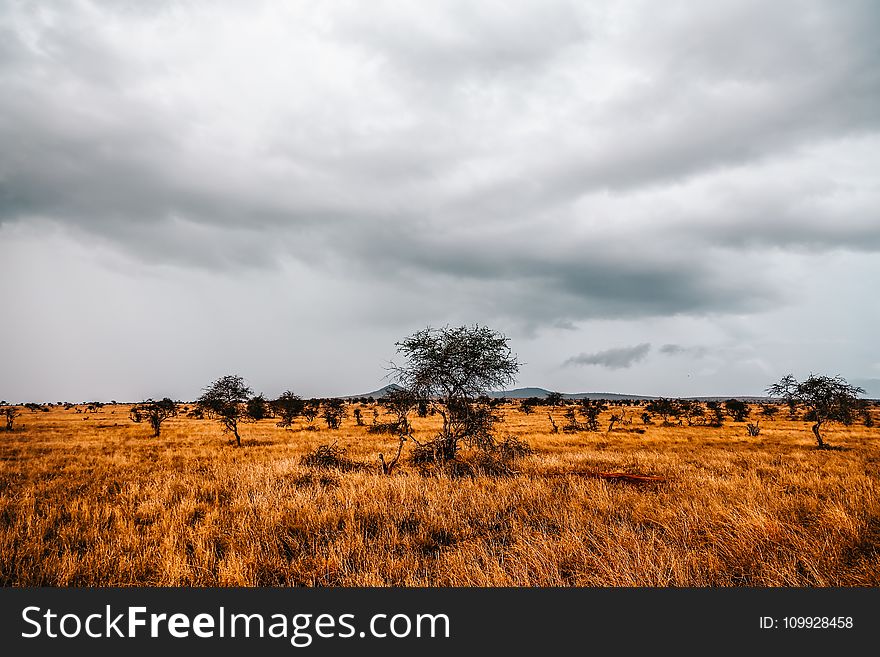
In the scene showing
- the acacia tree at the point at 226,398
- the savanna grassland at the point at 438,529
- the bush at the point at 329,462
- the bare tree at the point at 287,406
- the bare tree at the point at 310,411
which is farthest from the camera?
the bare tree at the point at 310,411

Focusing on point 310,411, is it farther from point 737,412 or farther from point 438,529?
point 737,412

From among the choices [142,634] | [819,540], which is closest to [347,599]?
[142,634]

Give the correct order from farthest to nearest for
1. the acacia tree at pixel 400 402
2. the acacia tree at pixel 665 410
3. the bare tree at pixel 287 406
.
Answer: the acacia tree at pixel 665 410, the bare tree at pixel 287 406, the acacia tree at pixel 400 402

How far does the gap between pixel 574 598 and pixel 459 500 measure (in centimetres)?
505

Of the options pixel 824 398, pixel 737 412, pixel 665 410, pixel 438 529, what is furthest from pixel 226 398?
pixel 737 412

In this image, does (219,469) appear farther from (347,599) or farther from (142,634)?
(347,599)

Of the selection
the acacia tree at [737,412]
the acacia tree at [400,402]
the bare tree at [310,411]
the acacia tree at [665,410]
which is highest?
the acacia tree at [400,402]

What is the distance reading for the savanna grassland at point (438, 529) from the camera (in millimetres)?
5465

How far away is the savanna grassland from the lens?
5.46 m

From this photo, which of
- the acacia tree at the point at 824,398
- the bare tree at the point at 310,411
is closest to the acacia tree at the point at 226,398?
the bare tree at the point at 310,411

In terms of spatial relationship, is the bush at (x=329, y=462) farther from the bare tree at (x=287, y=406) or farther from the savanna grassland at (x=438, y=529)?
the bare tree at (x=287, y=406)

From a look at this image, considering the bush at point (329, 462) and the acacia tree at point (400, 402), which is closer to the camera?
the bush at point (329, 462)

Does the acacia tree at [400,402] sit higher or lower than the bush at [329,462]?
higher

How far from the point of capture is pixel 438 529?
7461 mm
